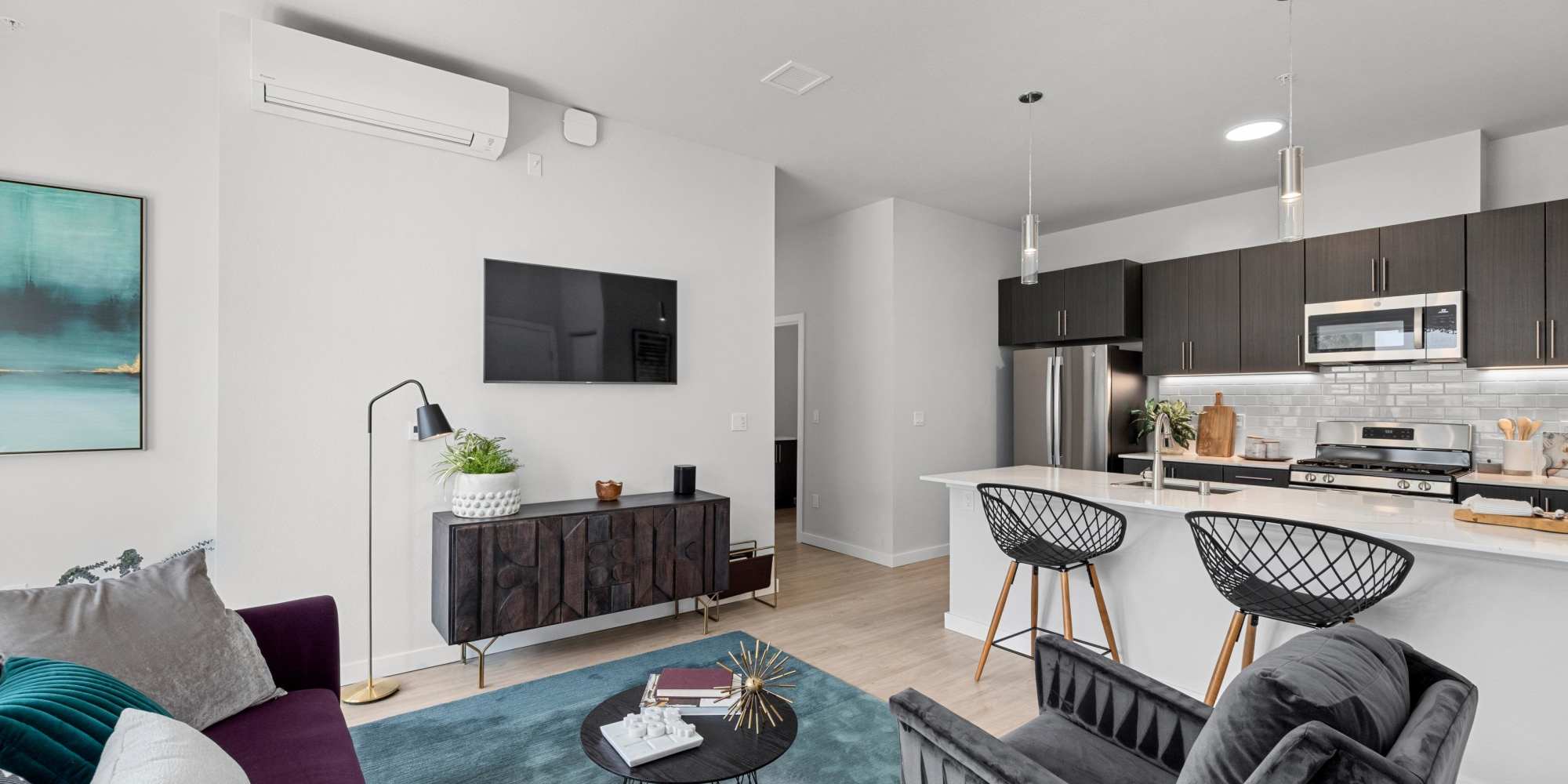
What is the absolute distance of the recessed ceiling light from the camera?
3734 millimetres

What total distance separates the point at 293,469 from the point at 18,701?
2.07 meters

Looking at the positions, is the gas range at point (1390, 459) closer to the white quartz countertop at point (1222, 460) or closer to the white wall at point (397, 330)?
the white quartz countertop at point (1222, 460)

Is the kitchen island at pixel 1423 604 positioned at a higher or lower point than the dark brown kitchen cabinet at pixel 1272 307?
lower

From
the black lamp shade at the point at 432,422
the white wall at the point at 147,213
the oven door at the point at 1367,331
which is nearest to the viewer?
the white wall at the point at 147,213

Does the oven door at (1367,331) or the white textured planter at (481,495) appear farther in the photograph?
the oven door at (1367,331)

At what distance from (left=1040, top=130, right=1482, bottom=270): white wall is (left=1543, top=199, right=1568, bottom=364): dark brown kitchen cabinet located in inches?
14.1

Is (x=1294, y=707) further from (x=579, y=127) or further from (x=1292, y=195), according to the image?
(x=579, y=127)

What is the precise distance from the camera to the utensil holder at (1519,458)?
3.76 m

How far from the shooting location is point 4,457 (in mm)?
2525

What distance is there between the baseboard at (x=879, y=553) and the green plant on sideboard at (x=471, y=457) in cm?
286

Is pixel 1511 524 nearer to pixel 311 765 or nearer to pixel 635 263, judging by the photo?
pixel 311 765

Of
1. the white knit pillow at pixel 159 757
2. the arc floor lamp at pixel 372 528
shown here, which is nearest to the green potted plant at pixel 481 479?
the arc floor lamp at pixel 372 528


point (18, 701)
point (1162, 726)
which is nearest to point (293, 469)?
point (18, 701)

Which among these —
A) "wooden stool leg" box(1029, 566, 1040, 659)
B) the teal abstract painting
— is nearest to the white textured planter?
the teal abstract painting
